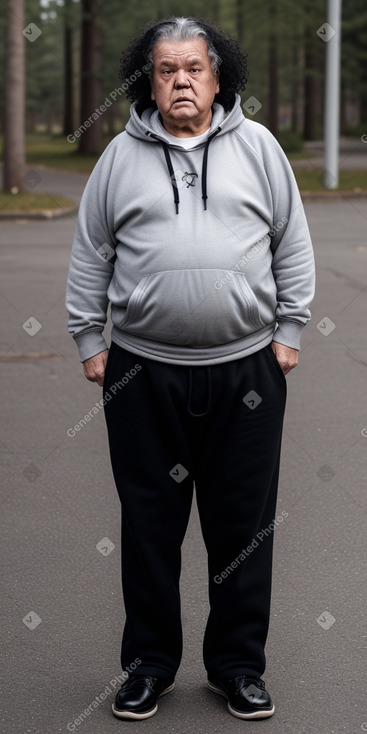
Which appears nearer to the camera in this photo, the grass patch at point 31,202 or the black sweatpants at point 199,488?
the black sweatpants at point 199,488

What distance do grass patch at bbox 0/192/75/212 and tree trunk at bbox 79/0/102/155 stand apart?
55.3 feet

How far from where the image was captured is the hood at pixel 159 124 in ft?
10.5

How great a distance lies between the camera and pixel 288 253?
3.33 metres

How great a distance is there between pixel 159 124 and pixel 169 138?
67 millimetres

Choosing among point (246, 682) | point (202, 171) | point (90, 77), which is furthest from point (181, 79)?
point (90, 77)

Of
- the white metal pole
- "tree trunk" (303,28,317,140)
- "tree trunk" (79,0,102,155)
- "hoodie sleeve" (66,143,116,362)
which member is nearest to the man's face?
"hoodie sleeve" (66,143,116,362)

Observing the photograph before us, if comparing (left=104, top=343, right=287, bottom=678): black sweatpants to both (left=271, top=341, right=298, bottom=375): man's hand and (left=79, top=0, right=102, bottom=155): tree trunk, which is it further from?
(left=79, top=0, right=102, bottom=155): tree trunk

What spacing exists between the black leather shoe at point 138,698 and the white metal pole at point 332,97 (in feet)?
59.8

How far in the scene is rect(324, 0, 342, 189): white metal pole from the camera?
68.0ft

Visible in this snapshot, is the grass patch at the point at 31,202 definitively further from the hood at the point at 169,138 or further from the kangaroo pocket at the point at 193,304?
the kangaroo pocket at the point at 193,304

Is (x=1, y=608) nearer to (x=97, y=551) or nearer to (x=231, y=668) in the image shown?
(x=97, y=551)

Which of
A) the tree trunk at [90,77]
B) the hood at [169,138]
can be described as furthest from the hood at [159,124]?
the tree trunk at [90,77]

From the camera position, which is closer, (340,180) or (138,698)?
(138,698)

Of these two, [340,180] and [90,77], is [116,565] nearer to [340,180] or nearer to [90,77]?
[340,180]
